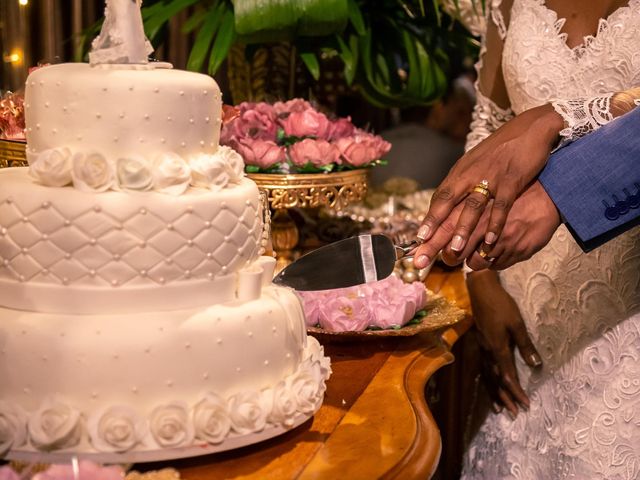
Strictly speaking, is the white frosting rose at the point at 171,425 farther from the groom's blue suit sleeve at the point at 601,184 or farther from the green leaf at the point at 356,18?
the green leaf at the point at 356,18

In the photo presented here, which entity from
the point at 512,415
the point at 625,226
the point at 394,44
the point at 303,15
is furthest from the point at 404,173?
the point at 625,226

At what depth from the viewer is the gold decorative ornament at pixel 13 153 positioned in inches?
68.3

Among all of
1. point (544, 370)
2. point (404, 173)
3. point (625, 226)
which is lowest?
point (404, 173)

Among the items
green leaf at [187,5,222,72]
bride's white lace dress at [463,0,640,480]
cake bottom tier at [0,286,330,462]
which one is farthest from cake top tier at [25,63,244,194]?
green leaf at [187,5,222,72]

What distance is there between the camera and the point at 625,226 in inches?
54.5

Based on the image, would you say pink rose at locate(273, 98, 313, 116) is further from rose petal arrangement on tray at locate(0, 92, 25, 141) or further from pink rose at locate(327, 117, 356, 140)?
rose petal arrangement on tray at locate(0, 92, 25, 141)

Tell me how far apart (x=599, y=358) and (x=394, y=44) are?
4.49 ft

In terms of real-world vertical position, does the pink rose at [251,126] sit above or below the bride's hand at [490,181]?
below

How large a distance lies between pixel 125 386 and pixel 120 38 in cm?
48

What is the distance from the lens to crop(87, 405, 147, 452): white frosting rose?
1138mm

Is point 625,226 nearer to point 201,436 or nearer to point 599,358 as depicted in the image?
point 599,358

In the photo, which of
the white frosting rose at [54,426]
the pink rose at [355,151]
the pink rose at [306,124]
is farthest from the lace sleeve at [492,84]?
the white frosting rose at [54,426]

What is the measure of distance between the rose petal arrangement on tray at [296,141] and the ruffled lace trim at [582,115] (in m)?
0.83

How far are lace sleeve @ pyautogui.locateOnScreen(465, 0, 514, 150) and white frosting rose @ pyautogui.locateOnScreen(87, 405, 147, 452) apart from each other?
45.2 inches
